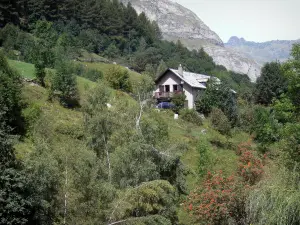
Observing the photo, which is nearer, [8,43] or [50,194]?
[50,194]

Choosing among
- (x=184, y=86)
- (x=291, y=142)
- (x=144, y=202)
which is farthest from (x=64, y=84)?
(x=184, y=86)

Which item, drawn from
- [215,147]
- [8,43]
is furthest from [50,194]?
[8,43]

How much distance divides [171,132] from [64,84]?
458 inches

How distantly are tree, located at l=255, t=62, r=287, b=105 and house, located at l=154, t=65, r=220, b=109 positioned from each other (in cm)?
1527

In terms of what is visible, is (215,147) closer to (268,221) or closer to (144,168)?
(144,168)

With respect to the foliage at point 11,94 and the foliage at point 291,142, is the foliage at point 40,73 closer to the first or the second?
the foliage at point 11,94

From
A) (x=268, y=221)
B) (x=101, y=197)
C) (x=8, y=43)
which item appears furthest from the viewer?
(x=8, y=43)

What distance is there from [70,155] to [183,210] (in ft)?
27.4

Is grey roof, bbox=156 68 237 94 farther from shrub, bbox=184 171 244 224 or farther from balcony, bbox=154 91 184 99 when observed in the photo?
shrub, bbox=184 171 244 224

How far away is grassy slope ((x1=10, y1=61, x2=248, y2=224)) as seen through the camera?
23406 mm

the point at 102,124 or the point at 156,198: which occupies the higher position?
the point at 102,124

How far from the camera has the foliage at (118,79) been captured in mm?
47500

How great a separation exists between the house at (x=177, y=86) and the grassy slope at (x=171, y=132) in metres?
9.10

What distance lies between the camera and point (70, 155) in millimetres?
15086
